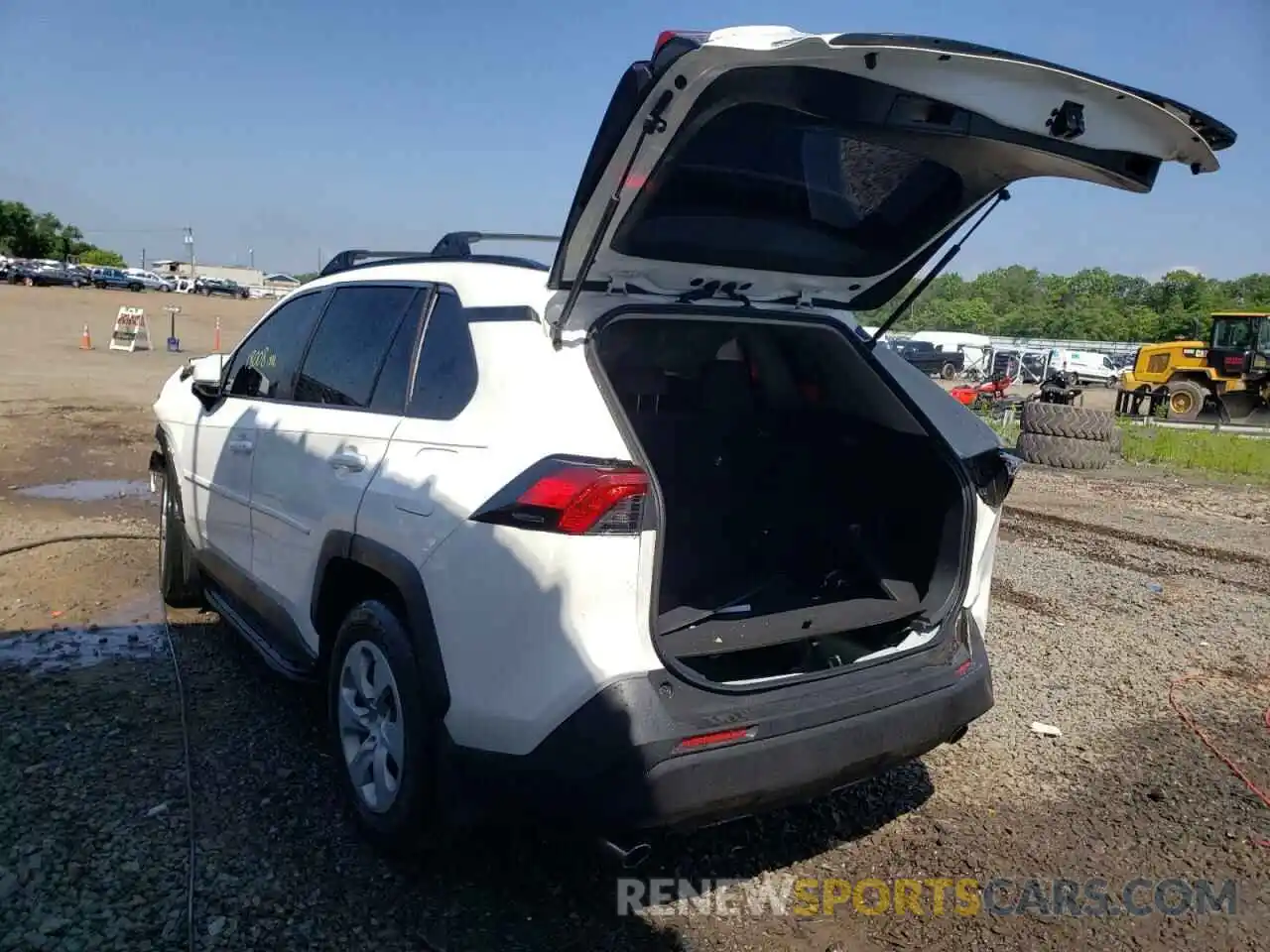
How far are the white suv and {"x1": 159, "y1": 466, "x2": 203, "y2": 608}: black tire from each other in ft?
3.33

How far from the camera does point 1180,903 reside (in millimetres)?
2955

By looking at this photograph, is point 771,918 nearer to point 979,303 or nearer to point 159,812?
point 159,812

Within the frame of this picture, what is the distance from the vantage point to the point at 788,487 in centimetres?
361

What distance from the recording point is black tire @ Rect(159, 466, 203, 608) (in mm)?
4965

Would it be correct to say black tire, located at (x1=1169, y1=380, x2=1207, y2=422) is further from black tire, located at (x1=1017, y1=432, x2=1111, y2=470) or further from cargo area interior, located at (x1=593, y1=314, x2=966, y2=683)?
cargo area interior, located at (x1=593, y1=314, x2=966, y2=683)

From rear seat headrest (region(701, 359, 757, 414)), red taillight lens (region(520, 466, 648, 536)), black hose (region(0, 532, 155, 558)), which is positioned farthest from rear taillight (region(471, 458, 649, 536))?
black hose (region(0, 532, 155, 558))

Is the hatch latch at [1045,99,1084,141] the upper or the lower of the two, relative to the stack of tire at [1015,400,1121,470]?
upper

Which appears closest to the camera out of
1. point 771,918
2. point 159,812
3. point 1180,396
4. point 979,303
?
point 771,918

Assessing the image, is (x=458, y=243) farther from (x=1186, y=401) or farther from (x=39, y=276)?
(x=39, y=276)

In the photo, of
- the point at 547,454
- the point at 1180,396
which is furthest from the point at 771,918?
the point at 1180,396

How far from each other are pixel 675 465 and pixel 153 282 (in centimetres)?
7241

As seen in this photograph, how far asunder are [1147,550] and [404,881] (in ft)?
22.0

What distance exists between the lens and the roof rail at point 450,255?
3.13 metres

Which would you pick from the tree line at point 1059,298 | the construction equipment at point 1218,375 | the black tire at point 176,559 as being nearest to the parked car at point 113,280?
the tree line at point 1059,298
